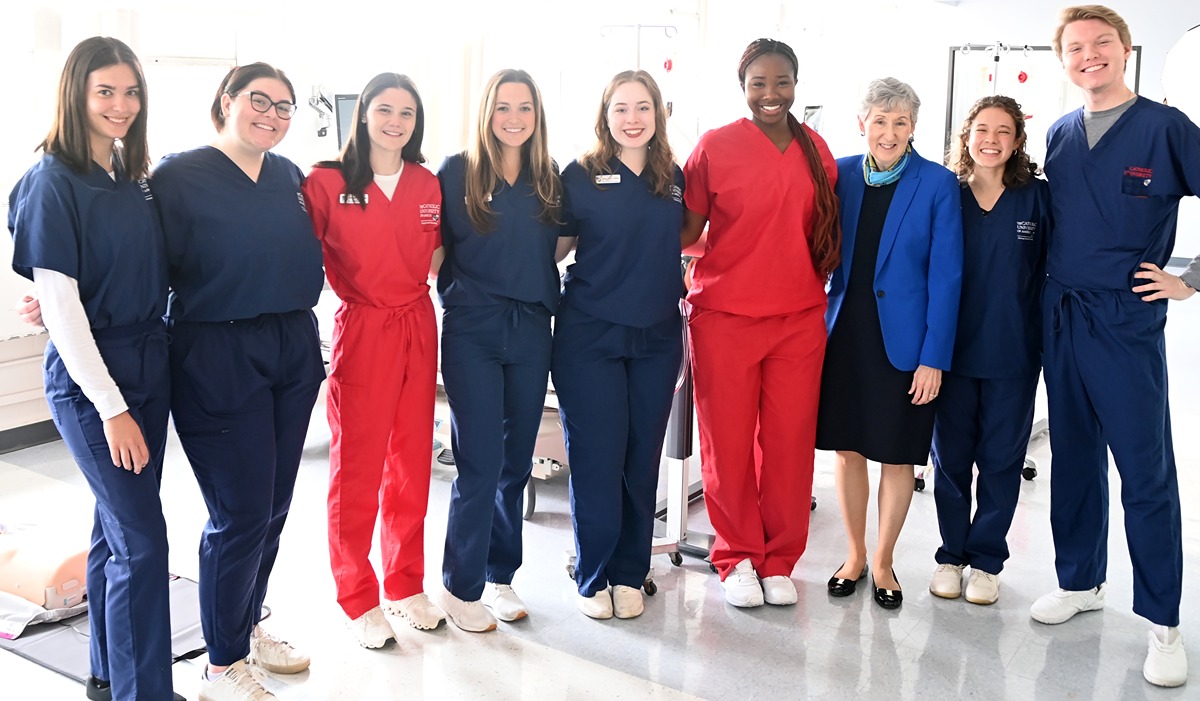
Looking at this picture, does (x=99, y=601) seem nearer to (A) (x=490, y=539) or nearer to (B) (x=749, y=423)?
(A) (x=490, y=539)

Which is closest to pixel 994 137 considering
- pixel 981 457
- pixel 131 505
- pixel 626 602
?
pixel 981 457

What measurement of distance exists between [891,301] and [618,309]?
75 cm

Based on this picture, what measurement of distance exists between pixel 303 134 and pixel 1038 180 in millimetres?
3852

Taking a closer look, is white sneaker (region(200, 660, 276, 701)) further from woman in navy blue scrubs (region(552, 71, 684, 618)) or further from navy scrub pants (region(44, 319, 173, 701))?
woman in navy blue scrubs (region(552, 71, 684, 618))

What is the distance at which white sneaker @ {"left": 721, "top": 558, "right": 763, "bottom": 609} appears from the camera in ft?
9.61

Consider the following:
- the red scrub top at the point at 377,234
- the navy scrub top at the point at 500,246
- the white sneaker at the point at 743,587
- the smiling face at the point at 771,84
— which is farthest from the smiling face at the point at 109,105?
the white sneaker at the point at 743,587

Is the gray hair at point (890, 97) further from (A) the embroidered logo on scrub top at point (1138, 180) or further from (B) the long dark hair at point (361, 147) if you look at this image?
(B) the long dark hair at point (361, 147)

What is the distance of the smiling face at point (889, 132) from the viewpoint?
2703 millimetres

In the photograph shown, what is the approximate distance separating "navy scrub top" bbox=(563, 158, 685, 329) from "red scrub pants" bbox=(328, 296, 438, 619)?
0.45 meters

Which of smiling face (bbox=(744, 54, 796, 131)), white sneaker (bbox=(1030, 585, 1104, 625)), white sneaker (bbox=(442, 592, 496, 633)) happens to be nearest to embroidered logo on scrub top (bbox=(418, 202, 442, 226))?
smiling face (bbox=(744, 54, 796, 131))

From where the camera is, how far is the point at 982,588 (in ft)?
9.82

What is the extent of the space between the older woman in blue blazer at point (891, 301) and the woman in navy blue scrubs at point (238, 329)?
1.45 metres

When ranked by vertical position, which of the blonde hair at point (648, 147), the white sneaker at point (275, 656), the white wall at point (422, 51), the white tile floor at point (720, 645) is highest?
the white wall at point (422, 51)

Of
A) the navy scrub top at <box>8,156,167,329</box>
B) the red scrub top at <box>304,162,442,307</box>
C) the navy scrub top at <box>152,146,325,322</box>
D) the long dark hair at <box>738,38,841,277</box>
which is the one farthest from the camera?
the long dark hair at <box>738,38,841,277</box>
